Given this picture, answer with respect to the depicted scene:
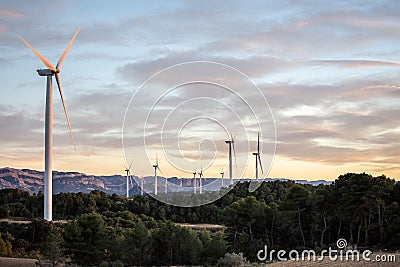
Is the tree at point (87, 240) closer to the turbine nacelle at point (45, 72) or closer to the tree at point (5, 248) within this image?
the tree at point (5, 248)

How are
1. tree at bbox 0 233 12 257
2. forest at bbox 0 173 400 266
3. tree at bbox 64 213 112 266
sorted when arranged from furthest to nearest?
tree at bbox 0 233 12 257 → forest at bbox 0 173 400 266 → tree at bbox 64 213 112 266

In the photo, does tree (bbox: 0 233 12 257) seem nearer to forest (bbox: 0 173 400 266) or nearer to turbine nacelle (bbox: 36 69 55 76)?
forest (bbox: 0 173 400 266)

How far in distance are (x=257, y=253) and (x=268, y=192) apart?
5279 centimetres

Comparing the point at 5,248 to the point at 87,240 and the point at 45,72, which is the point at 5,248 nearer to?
the point at 87,240

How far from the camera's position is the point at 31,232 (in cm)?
9644

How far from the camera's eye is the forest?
3002 inches

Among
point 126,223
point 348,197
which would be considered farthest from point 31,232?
point 348,197

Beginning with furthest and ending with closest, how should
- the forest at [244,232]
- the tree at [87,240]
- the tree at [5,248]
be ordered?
the tree at [5,248] → the forest at [244,232] → the tree at [87,240]

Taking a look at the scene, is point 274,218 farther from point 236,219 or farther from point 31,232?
point 31,232

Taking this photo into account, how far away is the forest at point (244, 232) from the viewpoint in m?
76.2

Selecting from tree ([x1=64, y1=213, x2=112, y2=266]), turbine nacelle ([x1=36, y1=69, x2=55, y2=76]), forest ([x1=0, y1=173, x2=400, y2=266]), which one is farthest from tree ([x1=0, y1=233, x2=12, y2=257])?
turbine nacelle ([x1=36, y1=69, x2=55, y2=76])

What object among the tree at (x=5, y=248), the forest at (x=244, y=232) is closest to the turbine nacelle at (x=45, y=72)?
the forest at (x=244, y=232)

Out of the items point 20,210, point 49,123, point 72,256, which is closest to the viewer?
point 72,256

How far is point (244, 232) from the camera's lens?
3602 inches
